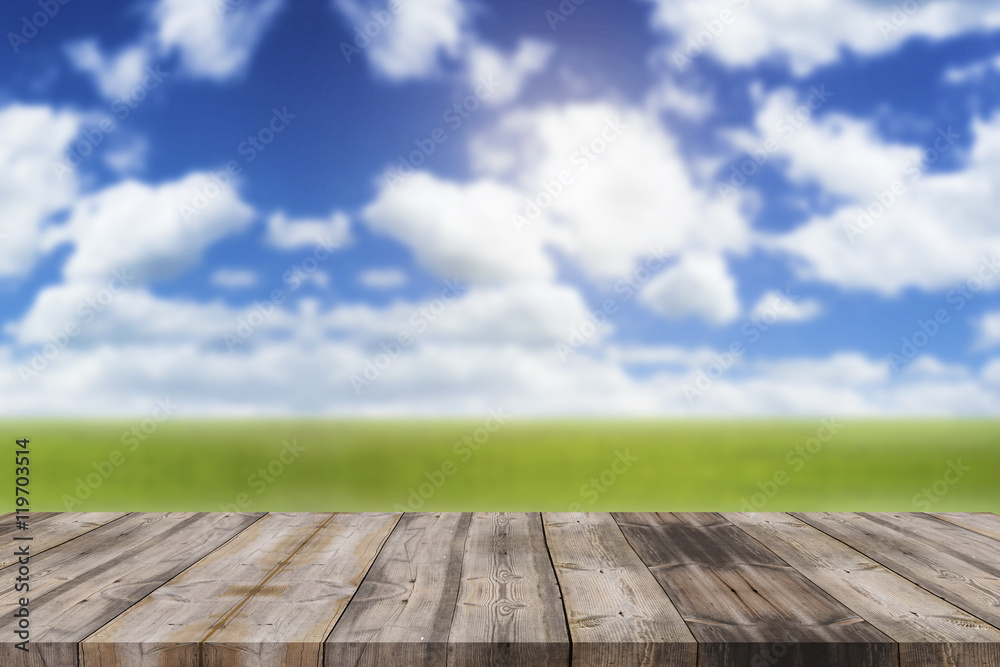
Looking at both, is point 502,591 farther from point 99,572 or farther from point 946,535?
point 946,535

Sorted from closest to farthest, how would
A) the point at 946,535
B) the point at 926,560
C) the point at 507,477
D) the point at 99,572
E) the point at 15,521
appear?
1. the point at 99,572
2. the point at 926,560
3. the point at 946,535
4. the point at 15,521
5. the point at 507,477

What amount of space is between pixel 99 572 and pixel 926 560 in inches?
67.3

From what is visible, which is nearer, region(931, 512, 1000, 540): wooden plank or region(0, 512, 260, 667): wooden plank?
region(0, 512, 260, 667): wooden plank

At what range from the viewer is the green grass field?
441 centimetres

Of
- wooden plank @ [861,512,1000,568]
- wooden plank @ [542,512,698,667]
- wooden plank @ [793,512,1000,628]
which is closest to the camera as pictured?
wooden plank @ [542,512,698,667]

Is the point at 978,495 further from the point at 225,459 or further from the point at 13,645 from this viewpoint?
the point at 225,459

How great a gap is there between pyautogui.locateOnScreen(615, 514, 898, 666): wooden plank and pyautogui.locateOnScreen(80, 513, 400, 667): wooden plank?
0.58m

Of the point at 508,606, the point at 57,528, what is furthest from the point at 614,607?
the point at 57,528

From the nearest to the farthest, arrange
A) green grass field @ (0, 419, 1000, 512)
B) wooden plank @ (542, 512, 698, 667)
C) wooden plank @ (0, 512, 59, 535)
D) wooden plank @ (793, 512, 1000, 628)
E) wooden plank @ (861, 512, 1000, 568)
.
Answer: wooden plank @ (542, 512, 698, 667) < wooden plank @ (793, 512, 1000, 628) < wooden plank @ (861, 512, 1000, 568) < wooden plank @ (0, 512, 59, 535) < green grass field @ (0, 419, 1000, 512)

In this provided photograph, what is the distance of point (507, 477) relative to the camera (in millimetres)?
4906

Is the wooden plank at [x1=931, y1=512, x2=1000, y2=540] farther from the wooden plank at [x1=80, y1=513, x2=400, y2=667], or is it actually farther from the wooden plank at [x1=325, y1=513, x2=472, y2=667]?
the wooden plank at [x1=80, y1=513, x2=400, y2=667]

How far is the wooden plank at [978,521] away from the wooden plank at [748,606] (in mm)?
655

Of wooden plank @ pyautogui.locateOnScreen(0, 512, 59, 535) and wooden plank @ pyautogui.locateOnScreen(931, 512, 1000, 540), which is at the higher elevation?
wooden plank @ pyautogui.locateOnScreen(931, 512, 1000, 540)

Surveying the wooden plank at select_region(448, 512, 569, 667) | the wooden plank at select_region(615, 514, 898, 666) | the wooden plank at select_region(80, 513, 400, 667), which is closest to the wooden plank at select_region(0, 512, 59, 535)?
the wooden plank at select_region(80, 513, 400, 667)
